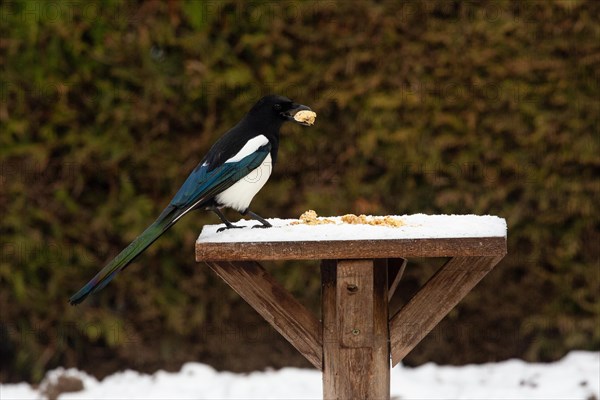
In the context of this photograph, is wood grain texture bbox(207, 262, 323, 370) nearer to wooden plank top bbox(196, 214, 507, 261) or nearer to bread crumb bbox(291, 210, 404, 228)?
wooden plank top bbox(196, 214, 507, 261)

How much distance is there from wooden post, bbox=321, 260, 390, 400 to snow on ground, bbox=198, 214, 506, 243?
0.11 meters

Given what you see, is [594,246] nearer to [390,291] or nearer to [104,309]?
[390,291]

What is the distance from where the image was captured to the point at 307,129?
17.8 ft

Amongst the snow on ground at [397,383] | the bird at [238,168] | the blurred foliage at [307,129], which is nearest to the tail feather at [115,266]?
the bird at [238,168]

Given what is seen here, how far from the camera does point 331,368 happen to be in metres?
3.57

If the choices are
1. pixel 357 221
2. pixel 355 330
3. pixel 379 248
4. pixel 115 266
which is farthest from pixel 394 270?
pixel 115 266

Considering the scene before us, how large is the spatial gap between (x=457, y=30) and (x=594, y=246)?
1374 millimetres

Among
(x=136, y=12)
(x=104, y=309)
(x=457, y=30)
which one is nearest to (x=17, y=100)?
(x=136, y=12)

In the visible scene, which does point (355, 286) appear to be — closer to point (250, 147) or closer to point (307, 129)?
point (250, 147)

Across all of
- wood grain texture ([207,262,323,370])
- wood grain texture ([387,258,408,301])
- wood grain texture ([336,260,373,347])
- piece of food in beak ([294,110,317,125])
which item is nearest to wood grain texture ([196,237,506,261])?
wood grain texture ([336,260,373,347])

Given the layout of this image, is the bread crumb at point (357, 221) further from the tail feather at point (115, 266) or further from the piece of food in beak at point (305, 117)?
the tail feather at point (115, 266)

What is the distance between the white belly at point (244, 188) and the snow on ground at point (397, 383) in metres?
1.70

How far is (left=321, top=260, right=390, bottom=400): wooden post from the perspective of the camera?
348 centimetres

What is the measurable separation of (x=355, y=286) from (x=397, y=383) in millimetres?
2072
